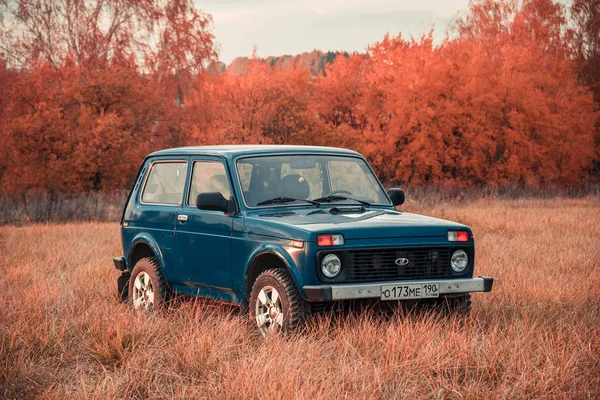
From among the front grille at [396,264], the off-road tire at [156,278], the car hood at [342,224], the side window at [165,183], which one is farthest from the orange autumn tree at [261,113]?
the front grille at [396,264]

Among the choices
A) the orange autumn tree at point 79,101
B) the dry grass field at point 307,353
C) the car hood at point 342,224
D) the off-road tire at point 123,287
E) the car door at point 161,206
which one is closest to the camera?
the dry grass field at point 307,353

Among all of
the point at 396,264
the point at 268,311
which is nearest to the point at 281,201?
the point at 268,311

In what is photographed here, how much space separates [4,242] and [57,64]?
27064mm

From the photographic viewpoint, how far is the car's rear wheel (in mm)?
7066

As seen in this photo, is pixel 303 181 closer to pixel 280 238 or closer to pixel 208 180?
pixel 208 180

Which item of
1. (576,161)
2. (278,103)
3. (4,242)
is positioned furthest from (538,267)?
(576,161)

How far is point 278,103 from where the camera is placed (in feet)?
133

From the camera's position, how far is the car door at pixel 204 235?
26.8ft

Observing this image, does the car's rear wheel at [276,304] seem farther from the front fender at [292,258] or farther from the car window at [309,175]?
the car window at [309,175]

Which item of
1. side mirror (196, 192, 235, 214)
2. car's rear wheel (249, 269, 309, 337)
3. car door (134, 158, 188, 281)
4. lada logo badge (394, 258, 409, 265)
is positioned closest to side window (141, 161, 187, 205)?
car door (134, 158, 188, 281)

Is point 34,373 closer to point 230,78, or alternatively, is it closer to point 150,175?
point 150,175

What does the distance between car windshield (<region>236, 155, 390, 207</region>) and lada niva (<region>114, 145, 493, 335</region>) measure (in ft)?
0.04

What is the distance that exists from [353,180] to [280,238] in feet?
5.37

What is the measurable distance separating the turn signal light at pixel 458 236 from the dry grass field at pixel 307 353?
70 centimetres
